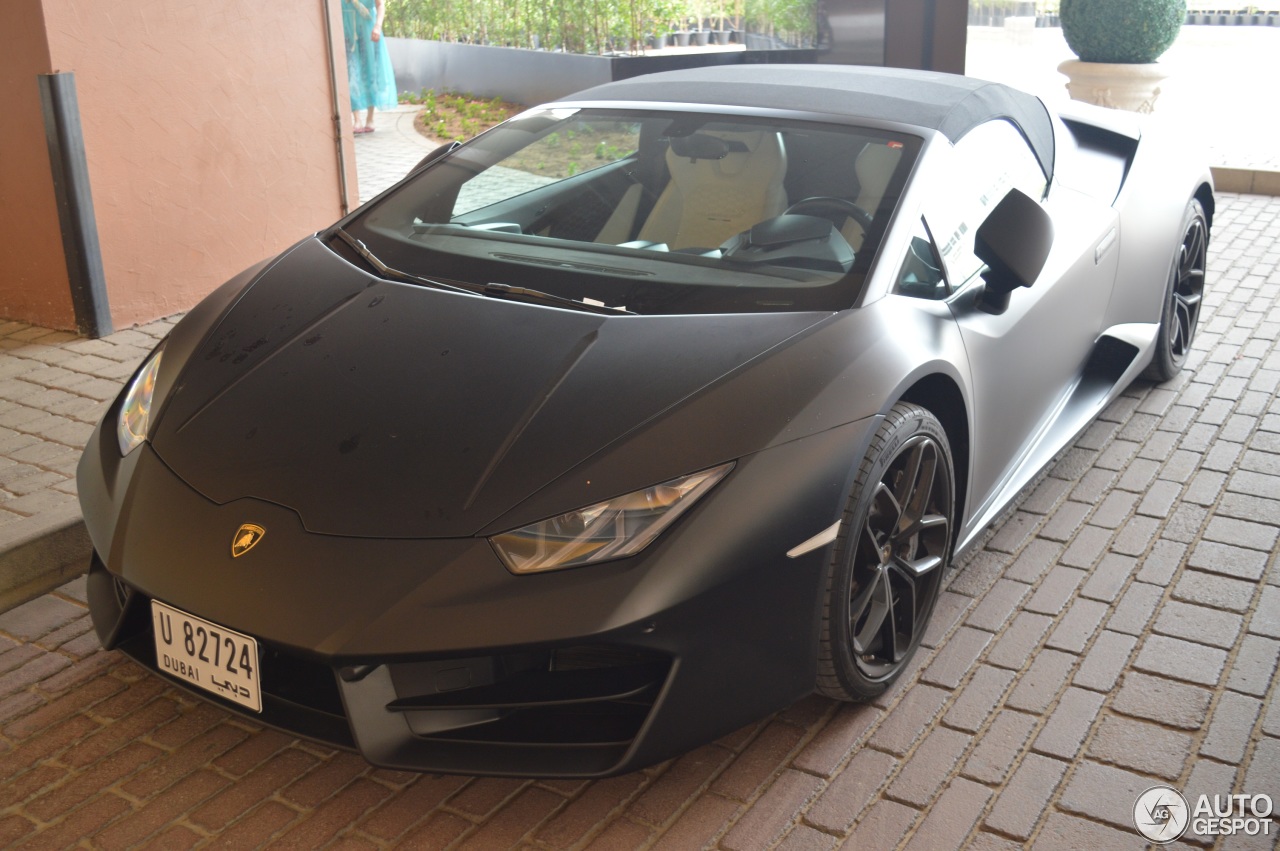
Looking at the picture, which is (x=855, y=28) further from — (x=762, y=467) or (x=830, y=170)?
(x=762, y=467)

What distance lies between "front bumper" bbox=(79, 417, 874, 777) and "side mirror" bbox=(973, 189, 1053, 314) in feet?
2.87

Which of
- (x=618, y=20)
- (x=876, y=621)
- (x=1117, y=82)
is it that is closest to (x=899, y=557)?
(x=876, y=621)

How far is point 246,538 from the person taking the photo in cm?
227

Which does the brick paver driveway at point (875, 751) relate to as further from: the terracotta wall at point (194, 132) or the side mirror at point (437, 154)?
the terracotta wall at point (194, 132)

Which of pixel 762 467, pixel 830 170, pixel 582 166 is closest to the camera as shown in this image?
pixel 762 467

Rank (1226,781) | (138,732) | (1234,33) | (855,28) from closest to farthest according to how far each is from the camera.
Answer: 1. (1226,781)
2. (138,732)
3. (855,28)
4. (1234,33)

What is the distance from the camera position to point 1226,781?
2.49m

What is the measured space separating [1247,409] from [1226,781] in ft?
8.11

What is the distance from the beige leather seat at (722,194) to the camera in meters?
3.02

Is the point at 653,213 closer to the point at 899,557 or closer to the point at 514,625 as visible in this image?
the point at 899,557

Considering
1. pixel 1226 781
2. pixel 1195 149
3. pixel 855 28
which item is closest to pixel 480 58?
pixel 855 28

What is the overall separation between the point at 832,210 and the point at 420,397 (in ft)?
3.72

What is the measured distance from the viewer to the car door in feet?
9.83

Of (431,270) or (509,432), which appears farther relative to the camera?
(431,270)
